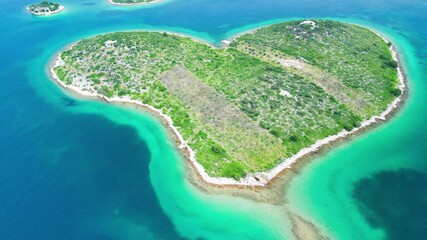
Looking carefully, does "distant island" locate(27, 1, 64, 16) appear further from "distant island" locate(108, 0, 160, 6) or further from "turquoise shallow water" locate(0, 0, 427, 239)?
"turquoise shallow water" locate(0, 0, 427, 239)

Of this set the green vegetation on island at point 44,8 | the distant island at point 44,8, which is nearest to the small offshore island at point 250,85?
the distant island at point 44,8

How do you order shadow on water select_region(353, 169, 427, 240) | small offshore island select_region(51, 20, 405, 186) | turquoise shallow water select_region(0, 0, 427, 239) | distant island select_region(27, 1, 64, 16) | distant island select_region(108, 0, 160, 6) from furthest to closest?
distant island select_region(108, 0, 160, 6), distant island select_region(27, 1, 64, 16), small offshore island select_region(51, 20, 405, 186), turquoise shallow water select_region(0, 0, 427, 239), shadow on water select_region(353, 169, 427, 240)

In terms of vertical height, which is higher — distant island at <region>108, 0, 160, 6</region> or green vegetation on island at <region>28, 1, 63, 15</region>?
distant island at <region>108, 0, 160, 6</region>

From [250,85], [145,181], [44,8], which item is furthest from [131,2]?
Answer: [145,181]

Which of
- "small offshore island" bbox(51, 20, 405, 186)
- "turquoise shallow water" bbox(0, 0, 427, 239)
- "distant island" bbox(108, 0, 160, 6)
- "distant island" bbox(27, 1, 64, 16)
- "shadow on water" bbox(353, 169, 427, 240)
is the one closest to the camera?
"shadow on water" bbox(353, 169, 427, 240)

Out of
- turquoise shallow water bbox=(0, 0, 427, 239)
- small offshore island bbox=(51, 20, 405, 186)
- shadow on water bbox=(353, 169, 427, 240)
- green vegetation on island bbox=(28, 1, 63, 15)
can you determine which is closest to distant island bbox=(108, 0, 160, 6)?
green vegetation on island bbox=(28, 1, 63, 15)

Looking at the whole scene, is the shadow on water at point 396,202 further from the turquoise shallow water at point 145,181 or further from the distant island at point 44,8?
the distant island at point 44,8

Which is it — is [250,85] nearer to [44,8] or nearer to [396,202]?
[396,202]

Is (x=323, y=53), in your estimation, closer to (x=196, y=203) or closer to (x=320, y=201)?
(x=320, y=201)
